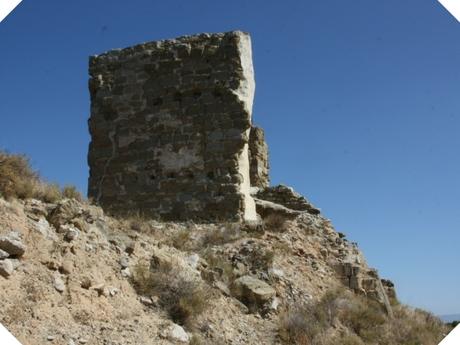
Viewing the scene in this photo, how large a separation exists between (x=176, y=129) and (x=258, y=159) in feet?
12.0

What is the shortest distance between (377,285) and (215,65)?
474cm

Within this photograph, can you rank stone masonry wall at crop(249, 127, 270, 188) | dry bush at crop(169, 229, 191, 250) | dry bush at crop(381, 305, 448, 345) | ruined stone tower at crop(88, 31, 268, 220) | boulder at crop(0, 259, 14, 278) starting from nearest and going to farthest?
boulder at crop(0, 259, 14, 278)
dry bush at crop(381, 305, 448, 345)
dry bush at crop(169, 229, 191, 250)
ruined stone tower at crop(88, 31, 268, 220)
stone masonry wall at crop(249, 127, 270, 188)

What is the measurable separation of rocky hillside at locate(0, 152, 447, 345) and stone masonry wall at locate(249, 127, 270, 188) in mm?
3202

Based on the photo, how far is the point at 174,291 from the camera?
6148mm

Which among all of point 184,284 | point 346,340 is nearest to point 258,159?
point 346,340

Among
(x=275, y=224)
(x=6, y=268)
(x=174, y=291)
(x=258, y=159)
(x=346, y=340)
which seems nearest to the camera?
(x=6, y=268)

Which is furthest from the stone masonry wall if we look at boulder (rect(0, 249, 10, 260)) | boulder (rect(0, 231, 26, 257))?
boulder (rect(0, 249, 10, 260))

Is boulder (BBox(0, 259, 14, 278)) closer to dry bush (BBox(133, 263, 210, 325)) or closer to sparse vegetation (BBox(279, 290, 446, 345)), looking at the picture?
dry bush (BBox(133, 263, 210, 325))

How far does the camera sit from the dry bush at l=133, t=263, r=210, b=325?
5.92m

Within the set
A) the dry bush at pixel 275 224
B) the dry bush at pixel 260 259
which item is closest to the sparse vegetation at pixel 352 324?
the dry bush at pixel 260 259

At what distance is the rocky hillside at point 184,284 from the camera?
16.7 ft

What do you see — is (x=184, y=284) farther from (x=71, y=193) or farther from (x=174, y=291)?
(x=71, y=193)

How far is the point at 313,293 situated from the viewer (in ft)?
25.8

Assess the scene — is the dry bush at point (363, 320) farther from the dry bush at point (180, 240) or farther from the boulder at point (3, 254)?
the boulder at point (3, 254)
